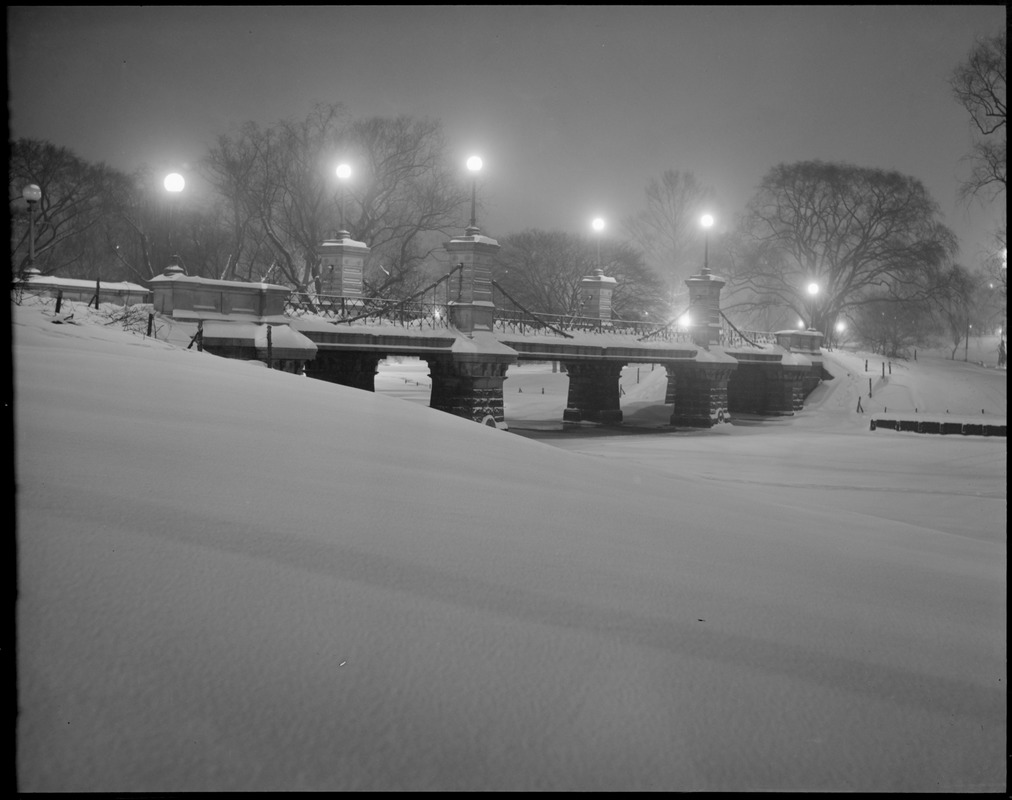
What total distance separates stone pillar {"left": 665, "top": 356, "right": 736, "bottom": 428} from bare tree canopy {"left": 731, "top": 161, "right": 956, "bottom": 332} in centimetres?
1696

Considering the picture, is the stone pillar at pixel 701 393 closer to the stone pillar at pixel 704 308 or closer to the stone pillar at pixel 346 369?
the stone pillar at pixel 704 308

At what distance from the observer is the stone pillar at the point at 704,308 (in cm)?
3158

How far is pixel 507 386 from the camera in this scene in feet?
147

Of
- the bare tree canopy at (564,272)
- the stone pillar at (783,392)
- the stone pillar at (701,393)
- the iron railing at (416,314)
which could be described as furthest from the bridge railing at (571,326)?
the bare tree canopy at (564,272)

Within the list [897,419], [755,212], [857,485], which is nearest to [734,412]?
[897,419]

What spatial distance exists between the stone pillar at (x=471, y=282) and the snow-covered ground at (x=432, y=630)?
57.6 feet

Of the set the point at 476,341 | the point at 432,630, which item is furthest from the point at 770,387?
the point at 432,630

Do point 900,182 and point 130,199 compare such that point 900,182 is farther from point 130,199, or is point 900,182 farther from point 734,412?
point 130,199

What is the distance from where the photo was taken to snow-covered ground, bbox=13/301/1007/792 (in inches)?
72.7

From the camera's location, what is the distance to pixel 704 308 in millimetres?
31875

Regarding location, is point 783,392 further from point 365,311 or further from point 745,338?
point 365,311

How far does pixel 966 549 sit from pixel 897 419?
871 inches

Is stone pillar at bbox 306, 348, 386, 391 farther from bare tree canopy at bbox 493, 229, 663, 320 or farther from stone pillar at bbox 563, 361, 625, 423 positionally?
bare tree canopy at bbox 493, 229, 663, 320

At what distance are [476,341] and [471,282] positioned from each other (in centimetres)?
160
